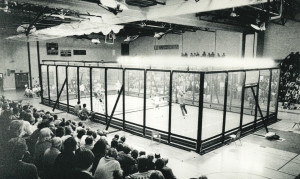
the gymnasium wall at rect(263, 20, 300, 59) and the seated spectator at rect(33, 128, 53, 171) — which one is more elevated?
the gymnasium wall at rect(263, 20, 300, 59)

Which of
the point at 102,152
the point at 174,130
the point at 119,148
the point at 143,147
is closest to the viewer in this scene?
the point at 102,152

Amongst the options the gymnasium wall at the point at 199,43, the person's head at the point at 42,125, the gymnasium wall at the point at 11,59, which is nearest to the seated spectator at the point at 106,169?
the person's head at the point at 42,125

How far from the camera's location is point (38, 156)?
505cm

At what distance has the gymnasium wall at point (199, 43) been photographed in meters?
18.0

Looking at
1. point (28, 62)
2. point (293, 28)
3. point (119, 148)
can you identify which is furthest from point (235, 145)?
point (28, 62)

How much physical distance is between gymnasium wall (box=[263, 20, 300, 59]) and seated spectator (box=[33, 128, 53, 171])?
1570 centimetres

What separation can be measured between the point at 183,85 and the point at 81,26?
9.59 m

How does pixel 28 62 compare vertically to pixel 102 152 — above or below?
above

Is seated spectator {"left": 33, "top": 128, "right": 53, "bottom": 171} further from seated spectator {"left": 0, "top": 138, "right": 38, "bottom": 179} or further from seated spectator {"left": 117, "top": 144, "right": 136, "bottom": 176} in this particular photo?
seated spectator {"left": 117, "top": 144, "right": 136, "bottom": 176}

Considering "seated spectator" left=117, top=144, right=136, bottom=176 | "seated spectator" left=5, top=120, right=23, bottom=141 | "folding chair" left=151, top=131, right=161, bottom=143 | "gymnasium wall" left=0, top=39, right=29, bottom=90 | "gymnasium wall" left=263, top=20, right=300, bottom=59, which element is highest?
"gymnasium wall" left=263, top=20, right=300, bottom=59

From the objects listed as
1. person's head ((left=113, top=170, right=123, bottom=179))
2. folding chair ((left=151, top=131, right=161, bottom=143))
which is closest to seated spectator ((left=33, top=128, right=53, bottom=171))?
person's head ((left=113, top=170, right=123, bottom=179))

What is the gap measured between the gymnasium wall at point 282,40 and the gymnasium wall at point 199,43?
1.95 meters

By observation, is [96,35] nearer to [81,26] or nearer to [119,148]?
[81,26]

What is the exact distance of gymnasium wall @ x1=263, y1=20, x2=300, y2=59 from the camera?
49.2ft
